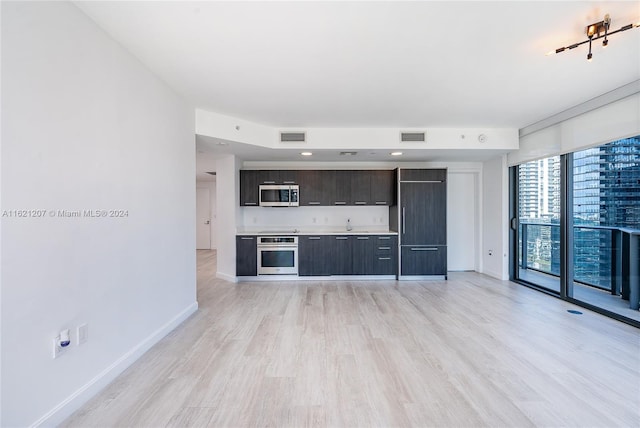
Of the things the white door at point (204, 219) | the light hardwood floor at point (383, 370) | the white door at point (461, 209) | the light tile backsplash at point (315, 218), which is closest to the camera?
the light hardwood floor at point (383, 370)

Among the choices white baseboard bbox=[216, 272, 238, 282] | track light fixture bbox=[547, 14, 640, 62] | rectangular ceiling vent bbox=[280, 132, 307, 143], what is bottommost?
white baseboard bbox=[216, 272, 238, 282]

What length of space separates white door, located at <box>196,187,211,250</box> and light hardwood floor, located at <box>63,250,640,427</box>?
5.77 m

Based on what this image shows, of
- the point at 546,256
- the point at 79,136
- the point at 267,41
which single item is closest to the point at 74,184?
the point at 79,136

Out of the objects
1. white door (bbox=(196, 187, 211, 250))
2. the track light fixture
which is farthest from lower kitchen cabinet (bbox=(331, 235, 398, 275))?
white door (bbox=(196, 187, 211, 250))

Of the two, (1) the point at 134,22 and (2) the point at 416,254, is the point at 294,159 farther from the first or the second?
(1) the point at 134,22

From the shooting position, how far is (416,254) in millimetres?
4863

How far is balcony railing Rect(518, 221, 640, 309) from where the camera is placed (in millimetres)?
3062

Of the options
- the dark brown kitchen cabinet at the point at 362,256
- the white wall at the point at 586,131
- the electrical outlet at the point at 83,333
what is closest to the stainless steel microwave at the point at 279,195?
the dark brown kitchen cabinet at the point at 362,256

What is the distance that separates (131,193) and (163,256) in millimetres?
→ 736

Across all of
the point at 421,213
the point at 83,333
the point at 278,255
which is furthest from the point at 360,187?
the point at 83,333

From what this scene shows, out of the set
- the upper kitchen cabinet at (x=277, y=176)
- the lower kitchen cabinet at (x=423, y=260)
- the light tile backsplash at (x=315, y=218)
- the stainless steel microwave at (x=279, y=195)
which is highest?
the upper kitchen cabinet at (x=277, y=176)

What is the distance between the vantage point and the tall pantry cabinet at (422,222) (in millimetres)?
4844

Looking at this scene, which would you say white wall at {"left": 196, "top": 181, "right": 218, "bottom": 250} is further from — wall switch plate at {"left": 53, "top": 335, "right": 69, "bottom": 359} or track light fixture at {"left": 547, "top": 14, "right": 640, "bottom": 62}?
track light fixture at {"left": 547, "top": 14, "right": 640, "bottom": 62}

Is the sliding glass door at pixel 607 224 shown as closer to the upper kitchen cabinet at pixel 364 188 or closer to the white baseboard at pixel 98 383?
the upper kitchen cabinet at pixel 364 188
